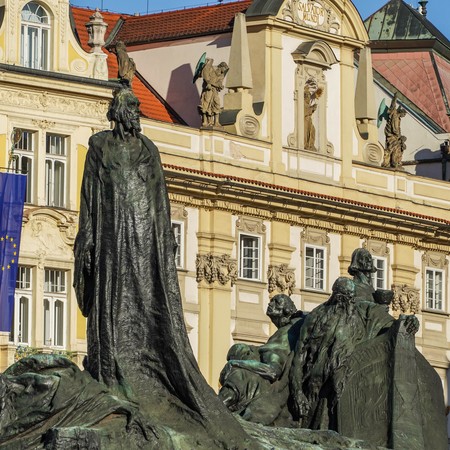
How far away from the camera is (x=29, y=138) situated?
43.4 metres

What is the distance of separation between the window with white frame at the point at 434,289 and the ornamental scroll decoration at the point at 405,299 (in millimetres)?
558

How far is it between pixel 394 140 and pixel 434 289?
3.05m

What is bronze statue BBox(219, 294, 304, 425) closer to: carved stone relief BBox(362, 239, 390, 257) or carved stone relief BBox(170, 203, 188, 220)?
carved stone relief BBox(170, 203, 188, 220)

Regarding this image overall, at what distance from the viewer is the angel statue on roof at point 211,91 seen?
47250 millimetres

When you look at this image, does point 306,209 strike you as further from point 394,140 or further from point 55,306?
point 55,306

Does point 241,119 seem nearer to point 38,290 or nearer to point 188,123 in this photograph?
point 188,123

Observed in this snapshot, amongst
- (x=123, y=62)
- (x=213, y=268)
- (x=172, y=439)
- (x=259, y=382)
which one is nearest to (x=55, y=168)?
(x=123, y=62)

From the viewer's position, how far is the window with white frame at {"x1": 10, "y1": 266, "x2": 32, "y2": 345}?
4281 centimetres

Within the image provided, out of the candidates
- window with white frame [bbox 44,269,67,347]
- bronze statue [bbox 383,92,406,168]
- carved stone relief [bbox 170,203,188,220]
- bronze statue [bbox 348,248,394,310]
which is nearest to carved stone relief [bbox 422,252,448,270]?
bronze statue [bbox 383,92,406,168]

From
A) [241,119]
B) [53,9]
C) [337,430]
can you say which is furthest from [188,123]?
[337,430]

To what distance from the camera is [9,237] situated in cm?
4119

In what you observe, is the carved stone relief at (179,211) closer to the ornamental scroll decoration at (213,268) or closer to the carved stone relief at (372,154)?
the ornamental scroll decoration at (213,268)

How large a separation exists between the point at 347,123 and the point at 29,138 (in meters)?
9.15

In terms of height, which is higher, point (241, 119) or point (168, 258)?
point (241, 119)
